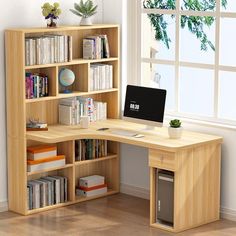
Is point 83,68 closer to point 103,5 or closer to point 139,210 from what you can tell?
point 103,5

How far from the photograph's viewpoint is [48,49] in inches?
248

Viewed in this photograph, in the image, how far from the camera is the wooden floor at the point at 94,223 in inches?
231

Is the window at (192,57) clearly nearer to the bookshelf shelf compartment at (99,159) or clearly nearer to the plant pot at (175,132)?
the plant pot at (175,132)

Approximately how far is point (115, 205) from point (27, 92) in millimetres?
1279

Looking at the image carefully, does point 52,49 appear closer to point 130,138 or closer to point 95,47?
point 95,47

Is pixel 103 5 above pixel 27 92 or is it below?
above

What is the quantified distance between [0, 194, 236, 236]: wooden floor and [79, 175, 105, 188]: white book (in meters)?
0.20

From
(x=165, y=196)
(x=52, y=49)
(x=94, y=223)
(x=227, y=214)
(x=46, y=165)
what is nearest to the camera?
(x=165, y=196)

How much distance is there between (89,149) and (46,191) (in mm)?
588

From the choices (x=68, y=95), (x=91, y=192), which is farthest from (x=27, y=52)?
(x=91, y=192)

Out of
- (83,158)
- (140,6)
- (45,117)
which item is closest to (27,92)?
(45,117)

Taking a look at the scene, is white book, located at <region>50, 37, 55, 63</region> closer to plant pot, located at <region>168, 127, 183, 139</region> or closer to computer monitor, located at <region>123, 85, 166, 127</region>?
computer monitor, located at <region>123, 85, 166, 127</region>

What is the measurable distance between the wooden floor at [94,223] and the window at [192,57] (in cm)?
91

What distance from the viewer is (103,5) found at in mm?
6980
